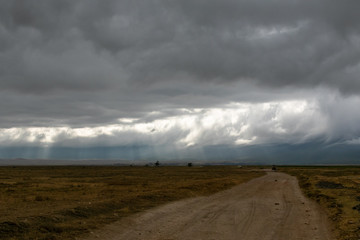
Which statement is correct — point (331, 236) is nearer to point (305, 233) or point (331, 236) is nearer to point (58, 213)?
point (305, 233)

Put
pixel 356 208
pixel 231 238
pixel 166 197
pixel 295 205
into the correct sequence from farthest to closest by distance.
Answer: pixel 166 197, pixel 295 205, pixel 356 208, pixel 231 238

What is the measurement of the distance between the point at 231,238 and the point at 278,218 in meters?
6.70

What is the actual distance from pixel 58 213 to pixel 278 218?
13.4 metres

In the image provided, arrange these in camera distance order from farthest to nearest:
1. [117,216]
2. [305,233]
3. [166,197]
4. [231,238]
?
1. [166,197]
2. [117,216]
3. [305,233]
4. [231,238]

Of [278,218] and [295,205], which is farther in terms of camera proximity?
[295,205]

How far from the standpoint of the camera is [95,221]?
17.6m

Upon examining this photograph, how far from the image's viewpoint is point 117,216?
19297 mm

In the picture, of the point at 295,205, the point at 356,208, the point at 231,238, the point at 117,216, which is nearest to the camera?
the point at 231,238

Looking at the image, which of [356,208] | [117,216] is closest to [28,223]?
[117,216]

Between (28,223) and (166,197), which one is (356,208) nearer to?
(166,197)

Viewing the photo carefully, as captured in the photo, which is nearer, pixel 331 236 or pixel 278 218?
pixel 331 236

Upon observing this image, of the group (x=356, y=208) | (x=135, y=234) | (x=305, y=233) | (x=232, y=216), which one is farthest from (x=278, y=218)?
(x=135, y=234)

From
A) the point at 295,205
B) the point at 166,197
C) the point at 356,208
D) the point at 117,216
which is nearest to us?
the point at 117,216

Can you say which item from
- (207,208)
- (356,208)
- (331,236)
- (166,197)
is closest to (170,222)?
(207,208)
